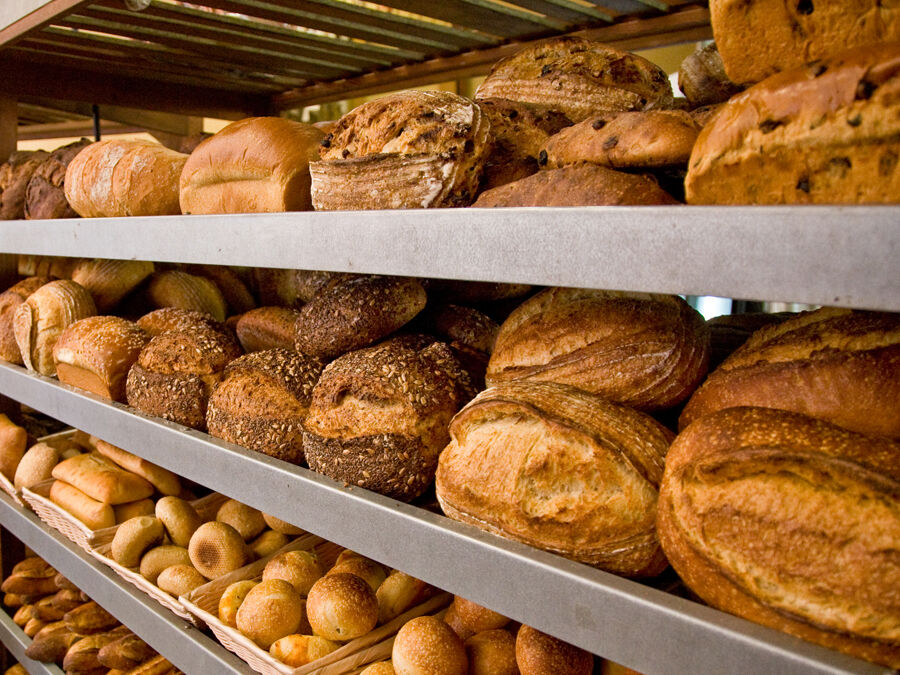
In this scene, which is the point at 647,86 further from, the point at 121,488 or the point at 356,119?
the point at 121,488

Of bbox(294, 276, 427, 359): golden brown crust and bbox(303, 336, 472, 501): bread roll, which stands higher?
bbox(294, 276, 427, 359): golden brown crust

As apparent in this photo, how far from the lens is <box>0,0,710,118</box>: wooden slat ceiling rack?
63.2 inches

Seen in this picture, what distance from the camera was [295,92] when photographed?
2588mm

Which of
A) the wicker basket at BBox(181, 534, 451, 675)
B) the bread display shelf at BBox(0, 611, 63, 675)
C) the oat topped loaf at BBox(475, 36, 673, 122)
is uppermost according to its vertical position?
the oat topped loaf at BBox(475, 36, 673, 122)

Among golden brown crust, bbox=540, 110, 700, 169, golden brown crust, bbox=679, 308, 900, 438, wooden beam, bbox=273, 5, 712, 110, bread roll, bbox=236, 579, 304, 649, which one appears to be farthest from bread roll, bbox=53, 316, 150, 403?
golden brown crust, bbox=679, 308, 900, 438

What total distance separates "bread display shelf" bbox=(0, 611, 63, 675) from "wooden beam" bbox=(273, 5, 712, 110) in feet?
6.26

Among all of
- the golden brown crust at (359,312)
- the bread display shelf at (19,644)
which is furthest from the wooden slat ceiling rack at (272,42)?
the bread display shelf at (19,644)

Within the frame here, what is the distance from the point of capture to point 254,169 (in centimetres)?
142

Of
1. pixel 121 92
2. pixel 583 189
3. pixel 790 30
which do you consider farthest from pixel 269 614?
pixel 121 92

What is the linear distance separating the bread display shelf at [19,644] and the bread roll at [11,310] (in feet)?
2.53

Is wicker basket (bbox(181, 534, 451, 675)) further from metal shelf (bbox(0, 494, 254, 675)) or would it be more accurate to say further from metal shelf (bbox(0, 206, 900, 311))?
metal shelf (bbox(0, 206, 900, 311))

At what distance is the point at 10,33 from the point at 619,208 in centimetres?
164

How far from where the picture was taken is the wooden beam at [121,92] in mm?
2281

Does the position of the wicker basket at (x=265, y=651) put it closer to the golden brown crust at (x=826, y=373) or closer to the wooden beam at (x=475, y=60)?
the golden brown crust at (x=826, y=373)
